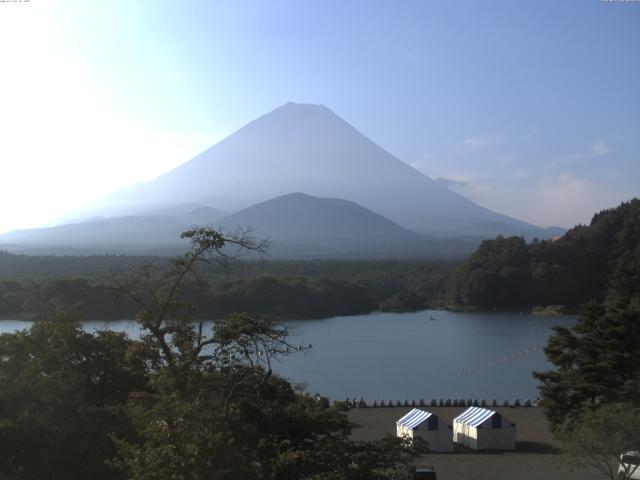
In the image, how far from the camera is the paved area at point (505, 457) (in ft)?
21.0

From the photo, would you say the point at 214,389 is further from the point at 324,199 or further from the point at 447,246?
the point at 324,199

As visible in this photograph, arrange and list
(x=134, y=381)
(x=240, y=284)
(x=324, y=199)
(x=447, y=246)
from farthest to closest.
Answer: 1. (x=324, y=199)
2. (x=447, y=246)
3. (x=240, y=284)
4. (x=134, y=381)

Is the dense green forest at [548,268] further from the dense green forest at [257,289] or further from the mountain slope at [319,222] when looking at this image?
the mountain slope at [319,222]

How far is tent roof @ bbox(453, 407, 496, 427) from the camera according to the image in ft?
24.6

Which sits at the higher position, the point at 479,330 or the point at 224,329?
the point at 224,329

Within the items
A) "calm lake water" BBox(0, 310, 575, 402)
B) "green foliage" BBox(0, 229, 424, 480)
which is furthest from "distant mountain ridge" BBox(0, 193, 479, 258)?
"green foliage" BBox(0, 229, 424, 480)

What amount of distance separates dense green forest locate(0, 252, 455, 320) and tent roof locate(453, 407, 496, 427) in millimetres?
7080

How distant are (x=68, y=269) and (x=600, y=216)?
21.3m

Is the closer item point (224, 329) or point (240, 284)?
point (224, 329)

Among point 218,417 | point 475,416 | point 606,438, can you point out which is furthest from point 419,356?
point 218,417

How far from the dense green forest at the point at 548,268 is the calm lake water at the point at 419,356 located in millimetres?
2761

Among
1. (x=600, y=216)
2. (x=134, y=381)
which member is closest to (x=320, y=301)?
(x=600, y=216)

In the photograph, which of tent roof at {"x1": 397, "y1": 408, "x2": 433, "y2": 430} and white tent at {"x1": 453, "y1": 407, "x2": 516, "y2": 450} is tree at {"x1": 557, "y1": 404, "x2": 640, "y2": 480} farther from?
tent roof at {"x1": 397, "y1": 408, "x2": 433, "y2": 430}

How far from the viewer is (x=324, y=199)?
77.9m
